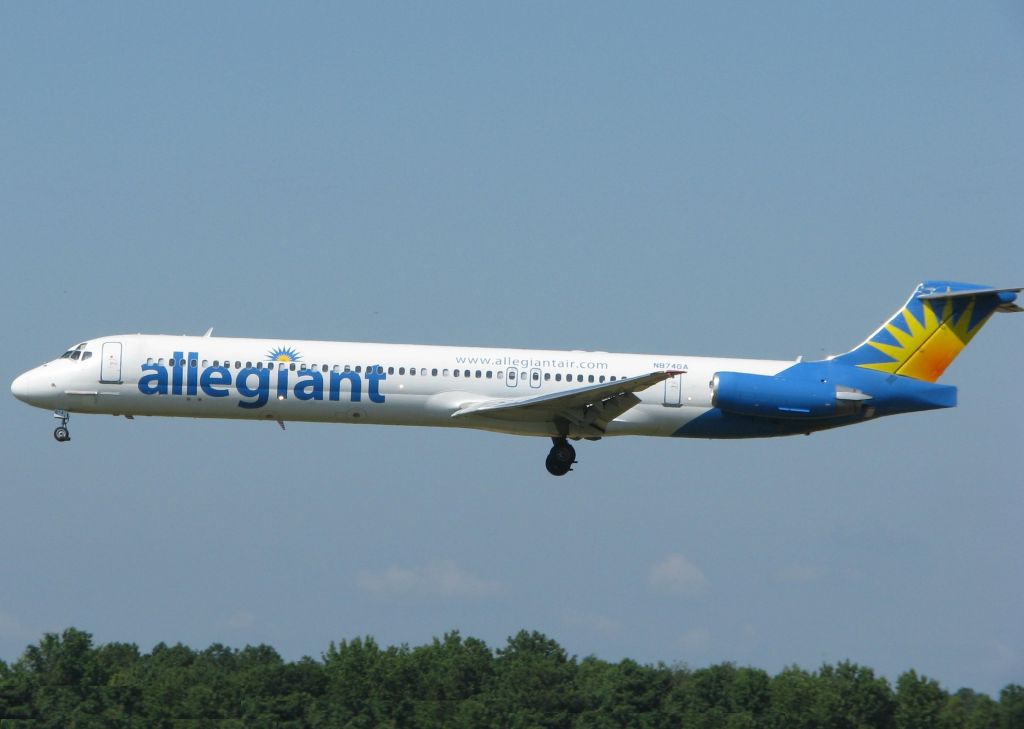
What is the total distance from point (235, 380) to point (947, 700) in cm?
5129

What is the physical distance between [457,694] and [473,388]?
4824 cm

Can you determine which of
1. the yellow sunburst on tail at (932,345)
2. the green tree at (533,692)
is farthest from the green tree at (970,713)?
the yellow sunburst on tail at (932,345)

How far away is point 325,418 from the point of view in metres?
40.3

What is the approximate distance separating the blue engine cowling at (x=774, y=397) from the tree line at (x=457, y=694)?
3614 centimetres

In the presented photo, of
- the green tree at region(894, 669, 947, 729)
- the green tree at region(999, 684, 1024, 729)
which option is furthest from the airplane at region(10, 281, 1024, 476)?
the green tree at region(894, 669, 947, 729)

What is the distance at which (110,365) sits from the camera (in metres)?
40.0

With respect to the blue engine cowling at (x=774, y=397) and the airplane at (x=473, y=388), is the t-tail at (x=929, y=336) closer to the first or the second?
the airplane at (x=473, y=388)

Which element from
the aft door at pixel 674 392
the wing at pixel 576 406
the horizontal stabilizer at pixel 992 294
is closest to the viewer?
the wing at pixel 576 406

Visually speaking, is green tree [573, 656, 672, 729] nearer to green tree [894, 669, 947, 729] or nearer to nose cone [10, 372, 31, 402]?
green tree [894, 669, 947, 729]

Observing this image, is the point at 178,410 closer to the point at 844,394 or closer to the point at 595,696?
the point at 844,394

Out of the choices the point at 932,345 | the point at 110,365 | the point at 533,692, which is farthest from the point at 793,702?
the point at 110,365

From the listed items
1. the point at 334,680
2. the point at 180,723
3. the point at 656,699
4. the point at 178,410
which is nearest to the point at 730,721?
the point at 656,699

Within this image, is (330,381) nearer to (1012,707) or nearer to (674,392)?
(674,392)

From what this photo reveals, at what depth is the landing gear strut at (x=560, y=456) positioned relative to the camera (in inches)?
1619
